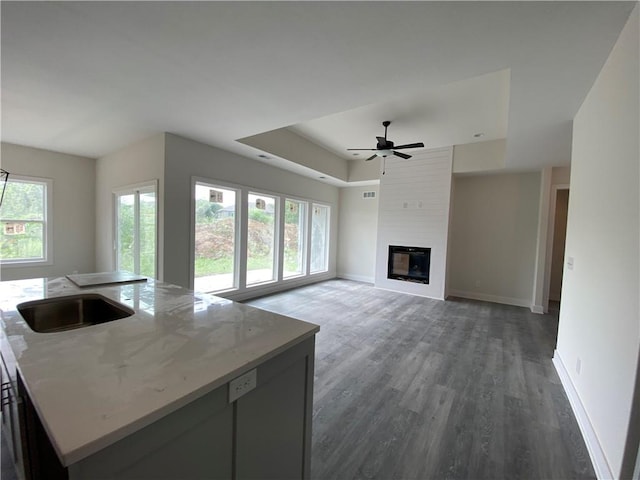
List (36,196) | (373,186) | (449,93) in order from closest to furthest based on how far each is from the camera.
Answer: (449,93)
(36,196)
(373,186)

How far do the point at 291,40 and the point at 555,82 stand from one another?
6.94 ft

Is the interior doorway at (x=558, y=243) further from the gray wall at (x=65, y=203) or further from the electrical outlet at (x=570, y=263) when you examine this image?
the gray wall at (x=65, y=203)

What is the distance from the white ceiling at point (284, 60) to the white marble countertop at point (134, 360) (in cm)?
179

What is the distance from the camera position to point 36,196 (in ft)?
15.5

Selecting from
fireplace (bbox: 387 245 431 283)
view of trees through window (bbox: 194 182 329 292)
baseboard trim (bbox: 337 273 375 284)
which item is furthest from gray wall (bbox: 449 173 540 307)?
view of trees through window (bbox: 194 182 329 292)

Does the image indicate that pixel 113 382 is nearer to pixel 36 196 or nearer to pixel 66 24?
pixel 66 24

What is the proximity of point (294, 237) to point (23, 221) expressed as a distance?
4725 millimetres

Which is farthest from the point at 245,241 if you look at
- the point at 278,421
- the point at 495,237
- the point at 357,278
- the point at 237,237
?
the point at 495,237

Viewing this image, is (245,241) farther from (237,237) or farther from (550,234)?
(550,234)

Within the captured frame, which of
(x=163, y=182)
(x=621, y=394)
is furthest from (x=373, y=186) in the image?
(x=621, y=394)

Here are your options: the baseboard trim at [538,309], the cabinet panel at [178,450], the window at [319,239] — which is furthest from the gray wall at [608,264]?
the window at [319,239]

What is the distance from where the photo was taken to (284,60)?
6.89ft

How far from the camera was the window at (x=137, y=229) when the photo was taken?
403 cm

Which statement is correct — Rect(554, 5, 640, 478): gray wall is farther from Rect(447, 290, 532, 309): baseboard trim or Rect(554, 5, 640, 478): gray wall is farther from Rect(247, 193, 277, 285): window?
Rect(247, 193, 277, 285): window
